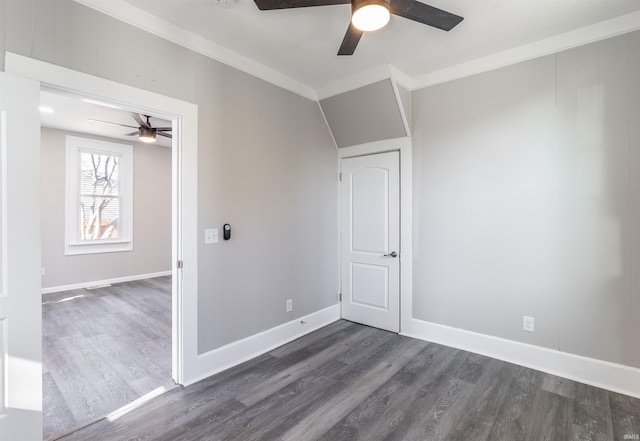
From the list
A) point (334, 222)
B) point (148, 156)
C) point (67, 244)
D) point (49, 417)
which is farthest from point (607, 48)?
point (67, 244)

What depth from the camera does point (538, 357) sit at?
8.61 feet

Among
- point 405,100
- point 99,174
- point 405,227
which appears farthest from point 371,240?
point 99,174

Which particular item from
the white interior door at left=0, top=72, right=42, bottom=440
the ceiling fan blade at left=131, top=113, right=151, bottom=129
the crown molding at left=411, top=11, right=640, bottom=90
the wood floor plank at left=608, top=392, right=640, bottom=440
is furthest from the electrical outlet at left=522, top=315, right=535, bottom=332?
the ceiling fan blade at left=131, top=113, right=151, bottom=129

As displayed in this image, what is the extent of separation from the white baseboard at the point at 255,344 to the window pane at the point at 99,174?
4566 mm

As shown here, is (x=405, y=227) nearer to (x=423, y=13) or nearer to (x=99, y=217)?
(x=423, y=13)

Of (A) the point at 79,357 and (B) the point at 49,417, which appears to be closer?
(B) the point at 49,417

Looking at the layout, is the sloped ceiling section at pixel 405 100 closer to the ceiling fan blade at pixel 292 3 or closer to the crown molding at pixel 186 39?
the crown molding at pixel 186 39

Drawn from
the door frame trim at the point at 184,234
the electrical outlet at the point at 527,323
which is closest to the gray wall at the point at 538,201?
the electrical outlet at the point at 527,323

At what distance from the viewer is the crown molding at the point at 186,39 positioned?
202cm

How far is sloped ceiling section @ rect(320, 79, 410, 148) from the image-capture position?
10.3ft

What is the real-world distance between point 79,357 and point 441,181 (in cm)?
386

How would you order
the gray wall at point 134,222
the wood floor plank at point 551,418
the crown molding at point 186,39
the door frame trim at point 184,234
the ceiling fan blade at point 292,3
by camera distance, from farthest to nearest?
the gray wall at point 134,222
the door frame trim at point 184,234
the crown molding at point 186,39
the wood floor plank at point 551,418
the ceiling fan blade at point 292,3

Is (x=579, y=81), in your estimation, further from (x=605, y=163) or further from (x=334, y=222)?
(x=334, y=222)

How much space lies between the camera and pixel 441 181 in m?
3.15
